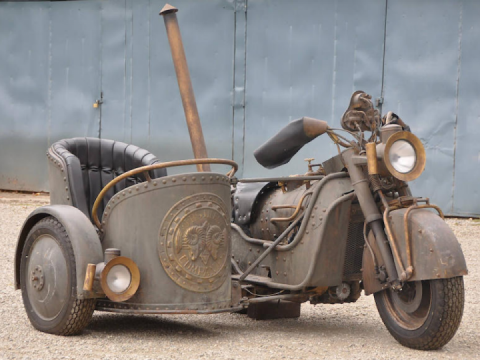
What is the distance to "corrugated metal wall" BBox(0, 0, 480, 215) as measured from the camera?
9.88 meters

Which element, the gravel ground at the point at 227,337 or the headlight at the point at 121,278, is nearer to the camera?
the gravel ground at the point at 227,337

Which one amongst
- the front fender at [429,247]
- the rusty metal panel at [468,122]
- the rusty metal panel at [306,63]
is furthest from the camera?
the rusty metal panel at [306,63]

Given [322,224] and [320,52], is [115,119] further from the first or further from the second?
[322,224]

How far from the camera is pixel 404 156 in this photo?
3988 millimetres

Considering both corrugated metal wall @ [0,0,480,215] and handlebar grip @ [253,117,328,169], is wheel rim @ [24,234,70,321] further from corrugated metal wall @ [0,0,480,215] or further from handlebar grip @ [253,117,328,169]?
corrugated metal wall @ [0,0,480,215]

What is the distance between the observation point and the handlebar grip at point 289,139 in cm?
445

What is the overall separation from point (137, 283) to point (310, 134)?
4.37 feet

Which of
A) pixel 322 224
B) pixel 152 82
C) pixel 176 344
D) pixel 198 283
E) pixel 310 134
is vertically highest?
pixel 152 82

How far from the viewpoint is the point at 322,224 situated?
425 centimetres

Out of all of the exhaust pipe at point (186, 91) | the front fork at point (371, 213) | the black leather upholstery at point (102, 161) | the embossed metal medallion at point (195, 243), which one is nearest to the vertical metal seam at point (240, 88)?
the exhaust pipe at point (186, 91)

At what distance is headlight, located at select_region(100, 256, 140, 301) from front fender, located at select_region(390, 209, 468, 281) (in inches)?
54.0

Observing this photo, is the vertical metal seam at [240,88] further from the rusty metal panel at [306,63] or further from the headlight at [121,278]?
the headlight at [121,278]

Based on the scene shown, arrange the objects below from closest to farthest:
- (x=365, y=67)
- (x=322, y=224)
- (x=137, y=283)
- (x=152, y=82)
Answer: (x=137, y=283), (x=322, y=224), (x=365, y=67), (x=152, y=82)

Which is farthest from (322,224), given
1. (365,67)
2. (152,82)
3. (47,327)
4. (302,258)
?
(152,82)
